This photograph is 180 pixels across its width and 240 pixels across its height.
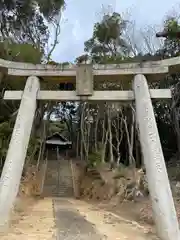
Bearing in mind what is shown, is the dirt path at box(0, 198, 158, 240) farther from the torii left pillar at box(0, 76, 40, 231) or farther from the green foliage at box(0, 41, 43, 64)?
the green foliage at box(0, 41, 43, 64)

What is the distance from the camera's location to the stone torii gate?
656 cm

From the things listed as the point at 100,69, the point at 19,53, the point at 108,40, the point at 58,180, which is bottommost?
the point at 58,180

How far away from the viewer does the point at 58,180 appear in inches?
717

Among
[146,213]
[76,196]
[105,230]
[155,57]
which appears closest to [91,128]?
[155,57]

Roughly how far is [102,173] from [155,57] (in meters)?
9.71

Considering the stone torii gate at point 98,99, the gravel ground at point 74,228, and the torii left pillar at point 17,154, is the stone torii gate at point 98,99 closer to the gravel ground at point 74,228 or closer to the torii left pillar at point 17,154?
the torii left pillar at point 17,154

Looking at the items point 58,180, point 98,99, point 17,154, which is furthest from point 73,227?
point 58,180

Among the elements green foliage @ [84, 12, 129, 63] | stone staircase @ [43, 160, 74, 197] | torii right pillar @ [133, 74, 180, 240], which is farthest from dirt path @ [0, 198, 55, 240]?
green foliage @ [84, 12, 129, 63]

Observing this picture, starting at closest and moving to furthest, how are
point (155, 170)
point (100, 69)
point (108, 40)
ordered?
point (155, 170)
point (100, 69)
point (108, 40)

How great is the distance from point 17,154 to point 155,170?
3.18m

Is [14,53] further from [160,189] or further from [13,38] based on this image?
[160,189]

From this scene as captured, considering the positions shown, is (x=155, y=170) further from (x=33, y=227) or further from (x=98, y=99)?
(x=33, y=227)

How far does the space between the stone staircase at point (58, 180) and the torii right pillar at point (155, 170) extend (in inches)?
375

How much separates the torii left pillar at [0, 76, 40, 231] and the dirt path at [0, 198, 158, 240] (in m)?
0.55
